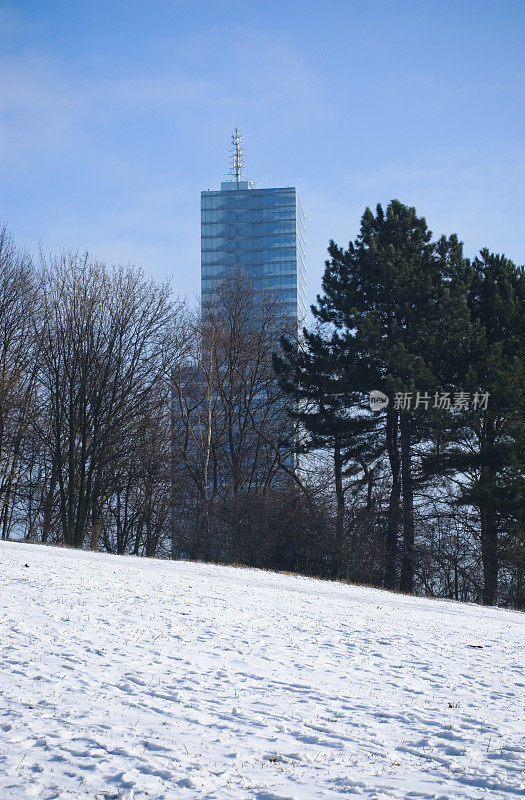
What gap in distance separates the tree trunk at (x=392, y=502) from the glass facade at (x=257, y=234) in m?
115

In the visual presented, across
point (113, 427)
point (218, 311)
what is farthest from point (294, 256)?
point (113, 427)

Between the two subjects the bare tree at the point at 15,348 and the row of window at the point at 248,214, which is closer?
the bare tree at the point at 15,348

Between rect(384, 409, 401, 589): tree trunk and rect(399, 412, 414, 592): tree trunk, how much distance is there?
1.14 ft

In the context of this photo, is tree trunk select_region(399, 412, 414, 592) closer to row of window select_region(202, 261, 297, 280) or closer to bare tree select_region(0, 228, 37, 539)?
bare tree select_region(0, 228, 37, 539)

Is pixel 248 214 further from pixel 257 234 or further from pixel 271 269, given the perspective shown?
pixel 271 269

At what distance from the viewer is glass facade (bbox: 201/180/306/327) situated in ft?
477

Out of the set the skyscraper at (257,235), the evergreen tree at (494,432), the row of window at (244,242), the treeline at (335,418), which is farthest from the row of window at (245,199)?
the evergreen tree at (494,432)

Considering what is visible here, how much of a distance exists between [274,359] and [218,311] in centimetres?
635

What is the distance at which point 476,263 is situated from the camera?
3334cm

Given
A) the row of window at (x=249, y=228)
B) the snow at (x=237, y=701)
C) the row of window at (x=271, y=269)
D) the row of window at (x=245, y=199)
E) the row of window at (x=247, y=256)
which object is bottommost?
the snow at (x=237, y=701)

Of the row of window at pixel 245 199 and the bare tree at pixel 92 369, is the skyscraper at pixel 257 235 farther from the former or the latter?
the bare tree at pixel 92 369

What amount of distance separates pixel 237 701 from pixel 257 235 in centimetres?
14532

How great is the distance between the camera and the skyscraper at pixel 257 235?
14500 cm

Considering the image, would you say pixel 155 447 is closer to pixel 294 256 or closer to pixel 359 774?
pixel 359 774
